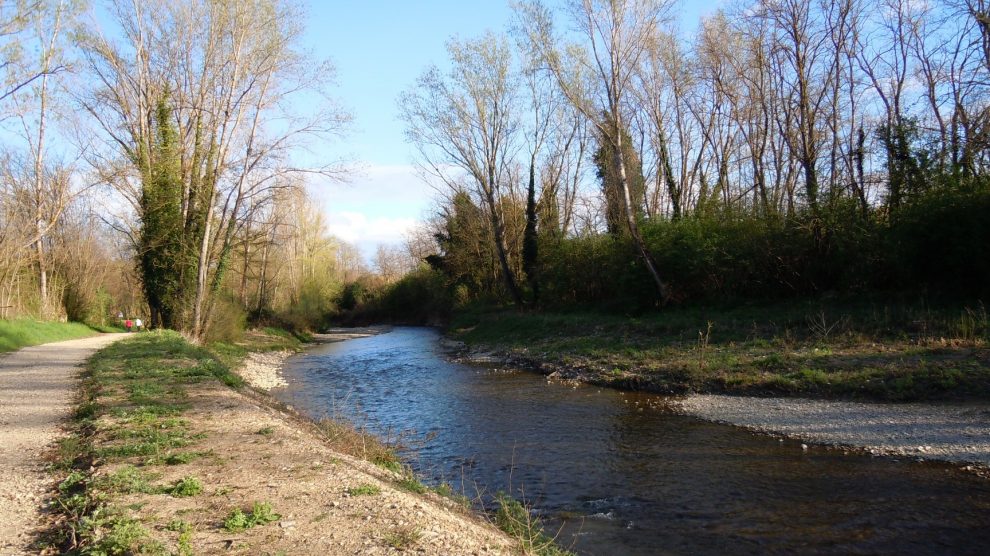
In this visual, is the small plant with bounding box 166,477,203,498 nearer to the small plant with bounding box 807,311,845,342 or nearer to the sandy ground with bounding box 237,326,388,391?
the sandy ground with bounding box 237,326,388,391

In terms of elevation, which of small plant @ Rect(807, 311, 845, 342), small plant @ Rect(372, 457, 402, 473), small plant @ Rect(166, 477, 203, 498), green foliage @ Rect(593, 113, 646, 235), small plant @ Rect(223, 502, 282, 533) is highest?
green foliage @ Rect(593, 113, 646, 235)

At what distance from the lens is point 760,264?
20703 mm

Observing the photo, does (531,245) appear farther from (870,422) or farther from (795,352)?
(870,422)

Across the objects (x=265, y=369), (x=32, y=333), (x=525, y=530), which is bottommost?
(x=525, y=530)

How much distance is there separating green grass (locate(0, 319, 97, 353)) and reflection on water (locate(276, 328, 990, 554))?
1156 cm

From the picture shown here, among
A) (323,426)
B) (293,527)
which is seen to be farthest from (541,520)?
(323,426)

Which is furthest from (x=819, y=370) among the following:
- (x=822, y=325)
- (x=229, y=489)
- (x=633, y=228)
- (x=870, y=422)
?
(x=229, y=489)

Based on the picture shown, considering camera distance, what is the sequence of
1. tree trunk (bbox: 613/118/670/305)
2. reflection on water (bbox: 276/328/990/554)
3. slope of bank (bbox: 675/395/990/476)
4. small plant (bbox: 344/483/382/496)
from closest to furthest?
small plant (bbox: 344/483/382/496) → reflection on water (bbox: 276/328/990/554) → slope of bank (bbox: 675/395/990/476) → tree trunk (bbox: 613/118/670/305)

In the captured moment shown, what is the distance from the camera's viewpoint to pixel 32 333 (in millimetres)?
21219

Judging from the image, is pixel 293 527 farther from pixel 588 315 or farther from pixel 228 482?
pixel 588 315

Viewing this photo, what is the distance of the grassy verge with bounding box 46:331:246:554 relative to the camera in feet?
14.2

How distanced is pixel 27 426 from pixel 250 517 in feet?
17.4

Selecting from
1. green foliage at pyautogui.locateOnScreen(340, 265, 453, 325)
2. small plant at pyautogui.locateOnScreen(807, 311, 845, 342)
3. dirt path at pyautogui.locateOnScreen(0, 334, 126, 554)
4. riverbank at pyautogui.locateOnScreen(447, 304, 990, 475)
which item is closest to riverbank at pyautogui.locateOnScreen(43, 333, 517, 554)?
dirt path at pyautogui.locateOnScreen(0, 334, 126, 554)

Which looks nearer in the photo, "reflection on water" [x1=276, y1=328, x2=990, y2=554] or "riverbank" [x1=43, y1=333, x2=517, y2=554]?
"riverbank" [x1=43, y1=333, x2=517, y2=554]
